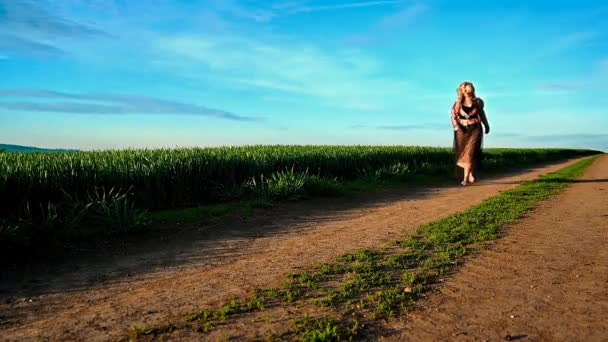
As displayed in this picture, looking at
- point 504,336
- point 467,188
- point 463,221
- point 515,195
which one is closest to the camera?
point 504,336

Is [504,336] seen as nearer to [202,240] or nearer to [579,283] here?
[579,283]

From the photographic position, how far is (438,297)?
14.1 ft

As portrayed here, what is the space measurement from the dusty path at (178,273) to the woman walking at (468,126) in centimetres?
526

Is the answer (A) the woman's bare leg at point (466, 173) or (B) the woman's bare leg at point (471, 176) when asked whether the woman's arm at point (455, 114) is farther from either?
(B) the woman's bare leg at point (471, 176)

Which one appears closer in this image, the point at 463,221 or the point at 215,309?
the point at 215,309

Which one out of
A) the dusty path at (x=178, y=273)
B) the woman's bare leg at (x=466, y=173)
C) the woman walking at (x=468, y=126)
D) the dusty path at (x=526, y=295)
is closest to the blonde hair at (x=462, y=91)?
the woman walking at (x=468, y=126)

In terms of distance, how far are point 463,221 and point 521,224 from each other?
3.01ft

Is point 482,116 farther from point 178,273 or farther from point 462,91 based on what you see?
point 178,273

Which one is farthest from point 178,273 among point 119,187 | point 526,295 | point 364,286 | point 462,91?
point 462,91

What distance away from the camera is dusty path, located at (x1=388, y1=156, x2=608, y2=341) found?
11.9ft

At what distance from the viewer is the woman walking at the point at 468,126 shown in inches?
545

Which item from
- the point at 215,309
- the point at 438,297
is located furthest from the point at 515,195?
the point at 215,309

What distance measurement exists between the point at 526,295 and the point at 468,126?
33.7ft

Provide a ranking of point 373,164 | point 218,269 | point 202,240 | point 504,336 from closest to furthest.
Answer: point 504,336 → point 218,269 → point 202,240 → point 373,164
